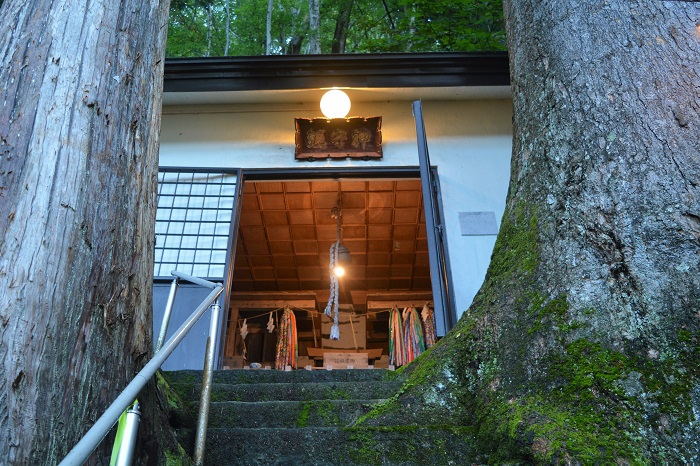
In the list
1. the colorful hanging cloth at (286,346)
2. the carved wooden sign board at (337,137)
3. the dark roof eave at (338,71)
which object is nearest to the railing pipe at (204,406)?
the carved wooden sign board at (337,137)

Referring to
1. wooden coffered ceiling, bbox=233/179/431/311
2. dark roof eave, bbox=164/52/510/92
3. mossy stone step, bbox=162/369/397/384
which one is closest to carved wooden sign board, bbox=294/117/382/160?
dark roof eave, bbox=164/52/510/92

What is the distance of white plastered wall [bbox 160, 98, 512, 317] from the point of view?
6.14m

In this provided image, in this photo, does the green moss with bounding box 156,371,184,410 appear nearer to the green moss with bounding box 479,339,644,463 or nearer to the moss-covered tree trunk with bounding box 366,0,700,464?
the moss-covered tree trunk with bounding box 366,0,700,464

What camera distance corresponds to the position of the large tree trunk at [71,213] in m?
1.83

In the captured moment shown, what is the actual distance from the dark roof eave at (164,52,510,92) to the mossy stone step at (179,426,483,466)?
4440 millimetres

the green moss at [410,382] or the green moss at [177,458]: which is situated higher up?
the green moss at [410,382]

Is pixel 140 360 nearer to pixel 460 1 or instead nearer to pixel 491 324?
pixel 491 324

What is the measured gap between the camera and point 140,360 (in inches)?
90.4

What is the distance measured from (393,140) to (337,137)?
23.6 inches

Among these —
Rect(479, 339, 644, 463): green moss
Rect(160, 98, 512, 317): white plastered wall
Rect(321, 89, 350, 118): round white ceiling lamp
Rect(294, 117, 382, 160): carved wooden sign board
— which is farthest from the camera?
Rect(294, 117, 382, 160): carved wooden sign board

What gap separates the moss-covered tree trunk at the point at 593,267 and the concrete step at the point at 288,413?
0.28 metres

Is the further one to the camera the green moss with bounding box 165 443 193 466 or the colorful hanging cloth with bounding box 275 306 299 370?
the colorful hanging cloth with bounding box 275 306 299 370

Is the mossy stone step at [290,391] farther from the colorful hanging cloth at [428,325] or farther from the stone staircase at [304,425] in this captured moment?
the colorful hanging cloth at [428,325]

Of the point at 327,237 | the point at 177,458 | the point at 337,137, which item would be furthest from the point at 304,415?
the point at 327,237
